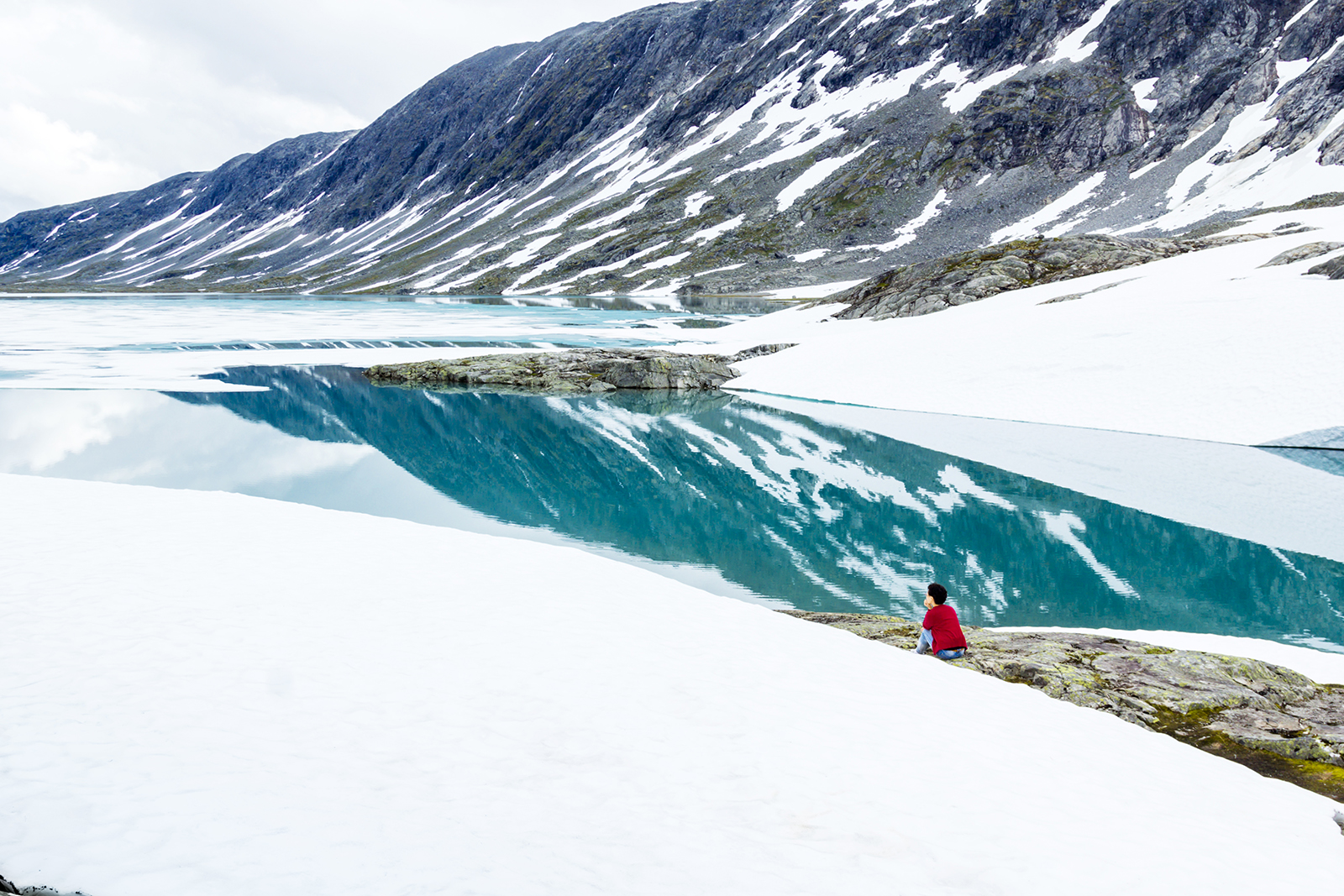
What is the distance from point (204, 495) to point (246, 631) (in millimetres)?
9330

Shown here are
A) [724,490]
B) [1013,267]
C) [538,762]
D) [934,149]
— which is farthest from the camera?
[934,149]

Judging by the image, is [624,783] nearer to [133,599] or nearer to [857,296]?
[133,599]

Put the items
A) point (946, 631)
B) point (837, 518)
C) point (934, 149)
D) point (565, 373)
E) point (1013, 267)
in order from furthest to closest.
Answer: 1. point (934, 149)
2. point (1013, 267)
3. point (565, 373)
4. point (837, 518)
5. point (946, 631)

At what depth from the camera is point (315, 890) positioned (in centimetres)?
438

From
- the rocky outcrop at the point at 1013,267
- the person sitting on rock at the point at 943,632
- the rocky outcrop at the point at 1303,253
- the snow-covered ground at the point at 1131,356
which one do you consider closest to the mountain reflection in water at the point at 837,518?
the person sitting on rock at the point at 943,632

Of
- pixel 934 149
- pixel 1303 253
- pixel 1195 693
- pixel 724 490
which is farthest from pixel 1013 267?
pixel 934 149

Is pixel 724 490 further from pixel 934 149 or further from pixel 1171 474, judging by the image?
pixel 934 149

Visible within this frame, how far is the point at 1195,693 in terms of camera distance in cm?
934

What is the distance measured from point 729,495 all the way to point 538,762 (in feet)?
57.3

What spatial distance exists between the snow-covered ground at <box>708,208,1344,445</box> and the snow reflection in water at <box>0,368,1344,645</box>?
6.48 meters

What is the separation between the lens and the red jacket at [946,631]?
1015 cm

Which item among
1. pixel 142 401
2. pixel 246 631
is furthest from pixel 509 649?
pixel 142 401

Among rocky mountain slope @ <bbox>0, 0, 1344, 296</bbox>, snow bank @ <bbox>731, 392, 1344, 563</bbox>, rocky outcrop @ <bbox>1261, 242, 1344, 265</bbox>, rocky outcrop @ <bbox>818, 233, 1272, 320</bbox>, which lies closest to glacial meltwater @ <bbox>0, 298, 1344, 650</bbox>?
snow bank @ <bbox>731, 392, 1344, 563</bbox>

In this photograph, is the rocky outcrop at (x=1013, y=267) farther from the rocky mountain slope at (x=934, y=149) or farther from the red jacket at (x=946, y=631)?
the rocky mountain slope at (x=934, y=149)
